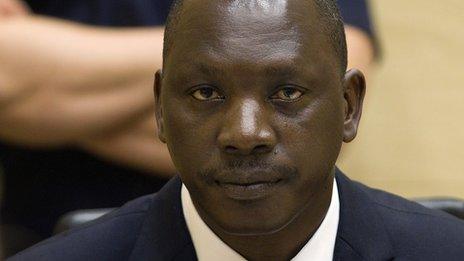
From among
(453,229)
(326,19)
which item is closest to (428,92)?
(453,229)

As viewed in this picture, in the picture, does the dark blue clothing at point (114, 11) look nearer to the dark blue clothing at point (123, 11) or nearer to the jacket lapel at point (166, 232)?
the dark blue clothing at point (123, 11)

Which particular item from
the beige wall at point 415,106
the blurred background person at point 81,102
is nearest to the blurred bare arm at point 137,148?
the blurred background person at point 81,102

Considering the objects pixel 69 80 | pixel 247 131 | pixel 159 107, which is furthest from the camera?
pixel 69 80

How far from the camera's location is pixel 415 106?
473cm

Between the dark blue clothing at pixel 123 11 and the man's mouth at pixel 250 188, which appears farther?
the dark blue clothing at pixel 123 11

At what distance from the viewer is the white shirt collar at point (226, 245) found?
2.04 meters

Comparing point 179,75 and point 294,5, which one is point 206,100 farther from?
point 294,5

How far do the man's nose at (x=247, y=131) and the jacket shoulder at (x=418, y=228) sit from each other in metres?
0.41

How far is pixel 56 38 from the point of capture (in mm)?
2965

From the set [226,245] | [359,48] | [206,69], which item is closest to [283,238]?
[226,245]

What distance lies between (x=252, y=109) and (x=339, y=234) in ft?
1.19

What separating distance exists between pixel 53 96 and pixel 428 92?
2.07 m

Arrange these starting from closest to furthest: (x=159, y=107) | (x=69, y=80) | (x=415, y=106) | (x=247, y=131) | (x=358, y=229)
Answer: (x=247, y=131)
(x=159, y=107)
(x=358, y=229)
(x=69, y=80)
(x=415, y=106)

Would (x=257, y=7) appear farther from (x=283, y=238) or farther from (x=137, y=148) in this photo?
(x=137, y=148)
